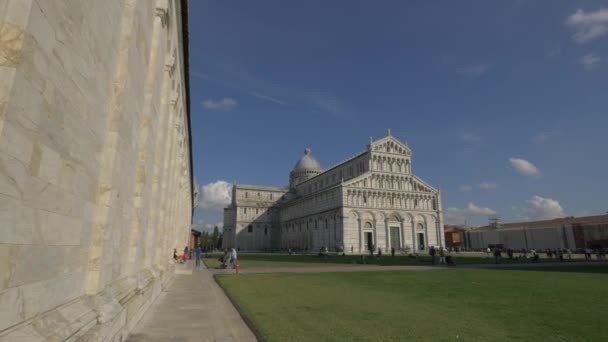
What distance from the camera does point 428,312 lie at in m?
8.33

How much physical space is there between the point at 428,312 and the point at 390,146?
62.0 m

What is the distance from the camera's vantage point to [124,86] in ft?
17.9

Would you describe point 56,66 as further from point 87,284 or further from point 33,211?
point 87,284

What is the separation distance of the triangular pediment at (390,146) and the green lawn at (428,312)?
178ft

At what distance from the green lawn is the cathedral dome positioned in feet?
276

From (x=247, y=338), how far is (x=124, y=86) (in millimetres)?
4999

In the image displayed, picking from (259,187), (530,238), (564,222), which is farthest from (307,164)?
(564,222)

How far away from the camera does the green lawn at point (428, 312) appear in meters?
6.27

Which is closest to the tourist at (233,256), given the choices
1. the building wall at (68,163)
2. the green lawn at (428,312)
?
the green lawn at (428,312)

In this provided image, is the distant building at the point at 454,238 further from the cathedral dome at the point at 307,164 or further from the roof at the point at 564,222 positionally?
the cathedral dome at the point at 307,164

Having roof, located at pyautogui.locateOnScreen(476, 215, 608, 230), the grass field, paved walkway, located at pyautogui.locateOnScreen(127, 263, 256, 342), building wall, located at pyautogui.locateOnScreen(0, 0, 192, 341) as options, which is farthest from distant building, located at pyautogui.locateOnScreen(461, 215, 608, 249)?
building wall, located at pyautogui.locateOnScreen(0, 0, 192, 341)

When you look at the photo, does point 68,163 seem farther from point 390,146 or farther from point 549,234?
point 549,234

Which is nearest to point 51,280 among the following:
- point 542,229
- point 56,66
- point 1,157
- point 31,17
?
point 1,157

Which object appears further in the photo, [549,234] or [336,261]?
[549,234]
